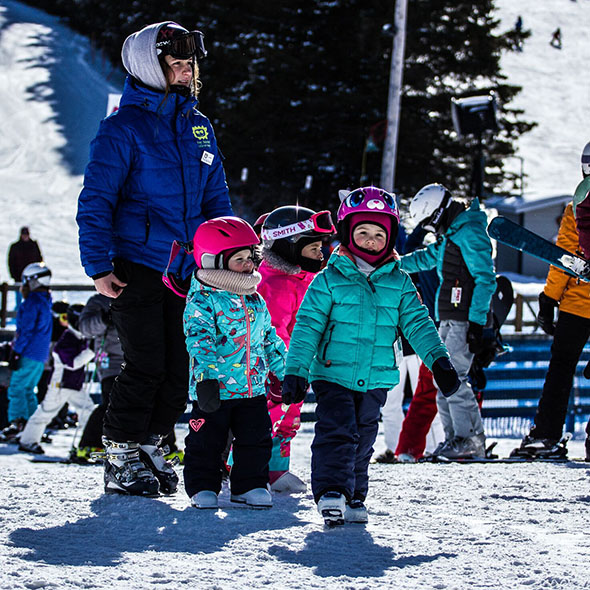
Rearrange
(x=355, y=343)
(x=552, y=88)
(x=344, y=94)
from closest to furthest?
(x=355, y=343) < (x=344, y=94) < (x=552, y=88)

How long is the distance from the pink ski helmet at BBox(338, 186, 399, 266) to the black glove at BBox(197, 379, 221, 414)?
84 centimetres

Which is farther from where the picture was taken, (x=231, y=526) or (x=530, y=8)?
(x=530, y=8)

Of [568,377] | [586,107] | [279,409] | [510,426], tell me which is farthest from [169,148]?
[586,107]

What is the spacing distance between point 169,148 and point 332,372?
4.02ft

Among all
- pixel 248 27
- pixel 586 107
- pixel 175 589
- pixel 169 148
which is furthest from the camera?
pixel 586 107

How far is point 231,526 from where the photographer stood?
3.75 m

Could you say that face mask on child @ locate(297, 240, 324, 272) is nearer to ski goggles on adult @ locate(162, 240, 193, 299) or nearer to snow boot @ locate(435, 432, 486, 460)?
ski goggles on adult @ locate(162, 240, 193, 299)

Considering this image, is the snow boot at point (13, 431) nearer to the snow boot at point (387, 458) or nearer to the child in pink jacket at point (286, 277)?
the snow boot at point (387, 458)

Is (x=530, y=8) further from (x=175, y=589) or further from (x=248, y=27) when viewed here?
(x=175, y=589)

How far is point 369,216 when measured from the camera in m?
4.21

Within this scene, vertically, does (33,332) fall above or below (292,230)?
below

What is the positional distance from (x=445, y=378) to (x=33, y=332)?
5.83 m

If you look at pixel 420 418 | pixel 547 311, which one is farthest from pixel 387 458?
pixel 547 311

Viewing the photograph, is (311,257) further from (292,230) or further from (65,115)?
(65,115)
